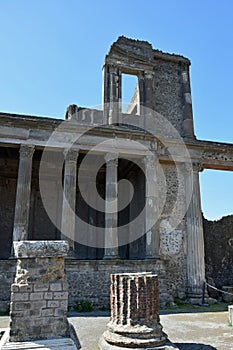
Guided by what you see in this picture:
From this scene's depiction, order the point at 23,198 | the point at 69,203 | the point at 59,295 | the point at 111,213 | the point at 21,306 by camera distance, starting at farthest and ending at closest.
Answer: the point at 111,213
the point at 69,203
the point at 23,198
the point at 59,295
the point at 21,306

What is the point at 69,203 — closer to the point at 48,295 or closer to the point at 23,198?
the point at 23,198

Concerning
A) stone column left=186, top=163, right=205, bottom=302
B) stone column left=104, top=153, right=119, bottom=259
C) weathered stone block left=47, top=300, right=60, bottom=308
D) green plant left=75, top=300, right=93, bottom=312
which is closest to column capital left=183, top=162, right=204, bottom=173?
stone column left=186, top=163, right=205, bottom=302

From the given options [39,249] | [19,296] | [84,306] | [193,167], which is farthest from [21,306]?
[193,167]

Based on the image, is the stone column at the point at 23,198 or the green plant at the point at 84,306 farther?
the stone column at the point at 23,198

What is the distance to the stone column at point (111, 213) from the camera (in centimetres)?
1109

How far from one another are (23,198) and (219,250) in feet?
34.8

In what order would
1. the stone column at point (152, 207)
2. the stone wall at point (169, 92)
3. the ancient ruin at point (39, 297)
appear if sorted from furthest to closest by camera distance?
the stone wall at point (169, 92)
the stone column at point (152, 207)
the ancient ruin at point (39, 297)

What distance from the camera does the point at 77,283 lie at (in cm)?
1021

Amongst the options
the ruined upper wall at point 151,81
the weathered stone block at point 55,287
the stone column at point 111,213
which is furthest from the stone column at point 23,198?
the weathered stone block at point 55,287

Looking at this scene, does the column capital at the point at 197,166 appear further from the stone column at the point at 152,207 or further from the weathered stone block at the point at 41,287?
the weathered stone block at the point at 41,287

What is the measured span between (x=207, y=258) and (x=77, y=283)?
27.2 feet

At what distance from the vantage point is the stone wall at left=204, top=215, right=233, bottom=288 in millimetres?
15891

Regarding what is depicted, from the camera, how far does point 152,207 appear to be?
12078 millimetres

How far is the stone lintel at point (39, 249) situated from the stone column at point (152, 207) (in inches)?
282
